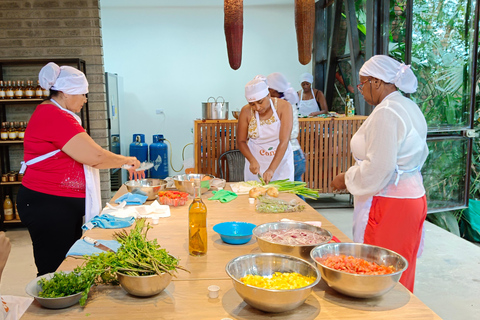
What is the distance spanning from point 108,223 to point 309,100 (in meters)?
5.83

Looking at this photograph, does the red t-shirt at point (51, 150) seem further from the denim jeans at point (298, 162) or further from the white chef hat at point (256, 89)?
the denim jeans at point (298, 162)

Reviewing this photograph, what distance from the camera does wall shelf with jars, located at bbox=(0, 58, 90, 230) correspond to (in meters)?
5.12

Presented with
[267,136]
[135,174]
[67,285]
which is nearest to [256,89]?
[267,136]

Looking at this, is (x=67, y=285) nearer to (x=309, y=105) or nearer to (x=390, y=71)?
(x=390, y=71)

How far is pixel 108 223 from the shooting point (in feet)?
7.67

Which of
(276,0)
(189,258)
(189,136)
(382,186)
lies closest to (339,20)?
(276,0)

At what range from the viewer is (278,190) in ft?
10.5

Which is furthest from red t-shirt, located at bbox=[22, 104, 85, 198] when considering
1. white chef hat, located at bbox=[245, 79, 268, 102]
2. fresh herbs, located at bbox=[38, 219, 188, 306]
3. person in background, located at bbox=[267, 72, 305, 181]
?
person in background, located at bbox=[267, 72, 305, 181]

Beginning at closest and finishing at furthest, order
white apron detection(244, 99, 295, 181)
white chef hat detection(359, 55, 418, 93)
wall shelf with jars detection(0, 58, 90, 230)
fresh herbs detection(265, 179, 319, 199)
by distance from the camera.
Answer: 1. white chef hat detection(359, 55, 418, 93)
2. fresh herbs detection(265, 179, 319, 199)
3. white apron detection(244, 99, 295, 181)
4. wall shelf with jars detection(0, 58, 90, 230)

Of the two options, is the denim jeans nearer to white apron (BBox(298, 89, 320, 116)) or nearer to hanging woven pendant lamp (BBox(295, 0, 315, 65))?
hanging woven pendant lamp (BBox(295, 0, 315, 65))

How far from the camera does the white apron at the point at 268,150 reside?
3820 mm

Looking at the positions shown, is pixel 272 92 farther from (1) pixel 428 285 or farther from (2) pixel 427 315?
(2) pixel 427 315

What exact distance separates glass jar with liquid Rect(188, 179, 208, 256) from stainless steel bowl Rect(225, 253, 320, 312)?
37cm

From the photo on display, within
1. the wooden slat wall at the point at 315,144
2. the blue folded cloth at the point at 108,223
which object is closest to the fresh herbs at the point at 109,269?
the blue folded cloth at the point at 108,223
